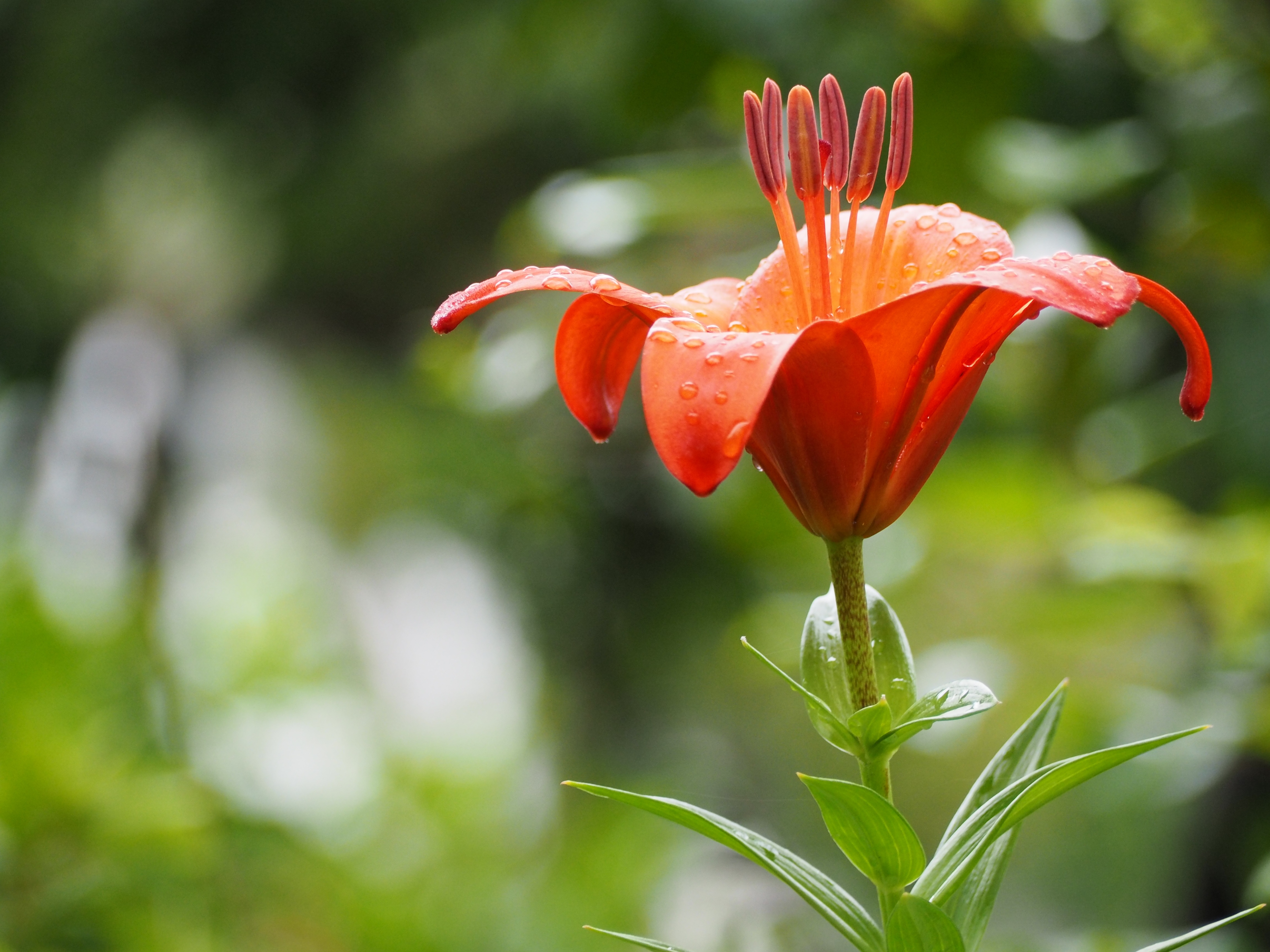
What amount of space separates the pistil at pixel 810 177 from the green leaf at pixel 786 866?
0.13 m

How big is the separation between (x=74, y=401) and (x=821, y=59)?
5.35ft

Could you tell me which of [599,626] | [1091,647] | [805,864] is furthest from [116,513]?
[805,864]

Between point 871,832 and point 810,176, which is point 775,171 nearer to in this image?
point 810,176

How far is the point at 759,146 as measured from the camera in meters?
0.28

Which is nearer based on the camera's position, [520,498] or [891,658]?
[891,658]

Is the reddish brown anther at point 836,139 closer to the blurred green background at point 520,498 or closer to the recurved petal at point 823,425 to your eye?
the recurved petal at point 823,425

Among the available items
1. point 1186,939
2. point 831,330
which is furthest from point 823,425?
point 1186,939

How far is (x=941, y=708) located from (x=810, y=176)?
5.4 inches

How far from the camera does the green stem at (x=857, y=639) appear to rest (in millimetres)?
227

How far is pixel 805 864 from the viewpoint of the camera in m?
0.23

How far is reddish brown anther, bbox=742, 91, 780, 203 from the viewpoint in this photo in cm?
27

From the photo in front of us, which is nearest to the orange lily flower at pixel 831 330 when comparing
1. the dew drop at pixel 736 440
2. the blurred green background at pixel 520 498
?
the dew drop at pixel 736 440

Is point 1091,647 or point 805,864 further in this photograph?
point 1091,647

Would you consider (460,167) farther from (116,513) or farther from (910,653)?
(910,653)
